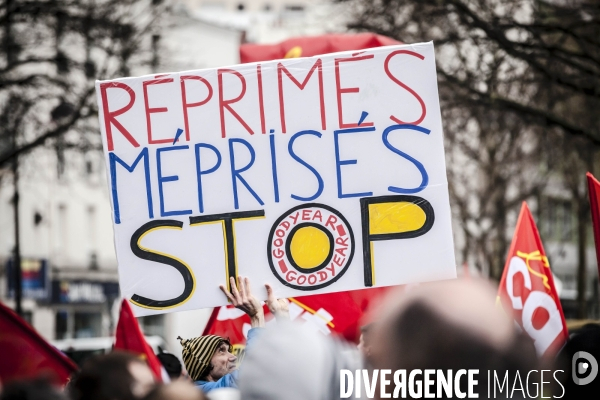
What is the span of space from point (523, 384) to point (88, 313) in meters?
33.1

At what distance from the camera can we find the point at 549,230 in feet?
148

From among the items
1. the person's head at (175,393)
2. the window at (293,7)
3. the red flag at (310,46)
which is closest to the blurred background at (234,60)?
the person's head at (175,393)

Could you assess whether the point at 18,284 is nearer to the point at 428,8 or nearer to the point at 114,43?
the point at 114,43

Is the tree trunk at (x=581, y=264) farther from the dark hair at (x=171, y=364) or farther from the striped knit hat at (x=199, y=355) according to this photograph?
the striped knit hat at (x=199, y=355)

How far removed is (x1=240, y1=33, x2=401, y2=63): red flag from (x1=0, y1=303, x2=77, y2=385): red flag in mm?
4159

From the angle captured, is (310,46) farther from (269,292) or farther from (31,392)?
(31,392)

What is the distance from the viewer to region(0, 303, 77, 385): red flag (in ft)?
14.7

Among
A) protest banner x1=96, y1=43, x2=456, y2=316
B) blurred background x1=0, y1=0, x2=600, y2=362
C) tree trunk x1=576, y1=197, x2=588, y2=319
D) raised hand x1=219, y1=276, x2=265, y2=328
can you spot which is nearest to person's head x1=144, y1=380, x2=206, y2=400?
blurred background x1=0, y1=0, x2=600, y2=362

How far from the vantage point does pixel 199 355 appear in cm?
485

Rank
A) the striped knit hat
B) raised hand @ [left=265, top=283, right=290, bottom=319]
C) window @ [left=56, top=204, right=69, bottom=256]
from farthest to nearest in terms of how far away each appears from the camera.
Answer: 1. window @ [left=56, top=204, right=69, bottom=256]
2. the striped knit hat
3. raised hand @ [left=265, top=283, right=290, bottom=319]

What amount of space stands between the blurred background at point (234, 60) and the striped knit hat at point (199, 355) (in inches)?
92.8

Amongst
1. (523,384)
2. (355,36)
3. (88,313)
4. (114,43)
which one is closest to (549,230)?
(88,313)

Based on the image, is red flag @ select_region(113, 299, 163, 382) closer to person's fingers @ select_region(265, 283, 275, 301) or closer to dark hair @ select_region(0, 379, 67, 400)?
person's fingers @ select_region(265, 283, 275, 301)

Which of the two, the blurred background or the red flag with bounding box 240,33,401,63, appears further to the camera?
the blurred background
